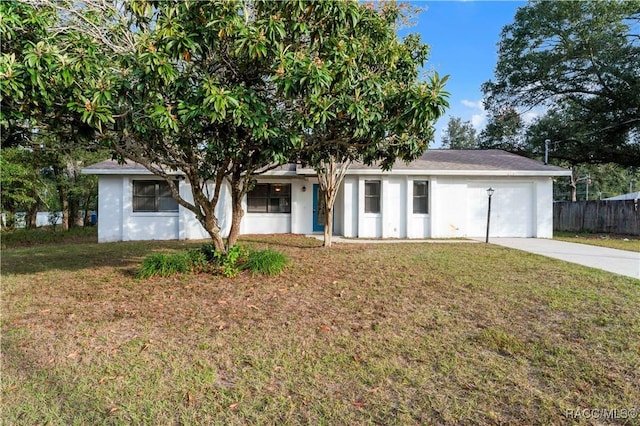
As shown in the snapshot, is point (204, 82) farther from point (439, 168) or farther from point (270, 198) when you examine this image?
point (439, 168)

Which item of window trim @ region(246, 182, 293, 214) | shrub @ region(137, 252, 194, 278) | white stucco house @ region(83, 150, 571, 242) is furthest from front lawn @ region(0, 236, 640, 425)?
window trim @ region(246, 182, 293, 214)

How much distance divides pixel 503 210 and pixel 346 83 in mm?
11271

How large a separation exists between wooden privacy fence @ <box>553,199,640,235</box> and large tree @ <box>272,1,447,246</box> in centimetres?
1458

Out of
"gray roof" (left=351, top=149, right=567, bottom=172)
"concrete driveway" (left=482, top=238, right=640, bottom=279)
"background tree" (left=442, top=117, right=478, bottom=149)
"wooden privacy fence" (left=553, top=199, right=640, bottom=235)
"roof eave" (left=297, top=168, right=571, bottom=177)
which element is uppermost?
"background tree" (left=442, top=117, right=478, bottom=149)

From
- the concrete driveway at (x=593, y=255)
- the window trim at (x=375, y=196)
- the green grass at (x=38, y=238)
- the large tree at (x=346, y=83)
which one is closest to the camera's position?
the large tree at (x=346, y=83)

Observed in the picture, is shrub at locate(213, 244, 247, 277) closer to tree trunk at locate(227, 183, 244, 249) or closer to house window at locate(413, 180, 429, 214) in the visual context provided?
tree trunk at locate(227, 183, 244, 249)

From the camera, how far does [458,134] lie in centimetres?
4906

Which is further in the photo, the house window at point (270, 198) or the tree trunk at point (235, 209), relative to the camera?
the house window at point (270, 198)

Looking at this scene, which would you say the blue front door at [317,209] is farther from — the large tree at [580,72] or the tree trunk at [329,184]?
the large tree at [580,72]

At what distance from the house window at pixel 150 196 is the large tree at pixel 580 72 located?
18396 mm

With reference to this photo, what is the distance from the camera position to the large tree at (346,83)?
435 centimetres

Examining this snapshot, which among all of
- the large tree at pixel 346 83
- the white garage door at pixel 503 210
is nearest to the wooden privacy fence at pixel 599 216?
the white garage door at pixel 503 210

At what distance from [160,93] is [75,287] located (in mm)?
3826

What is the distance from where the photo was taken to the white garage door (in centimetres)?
1333
